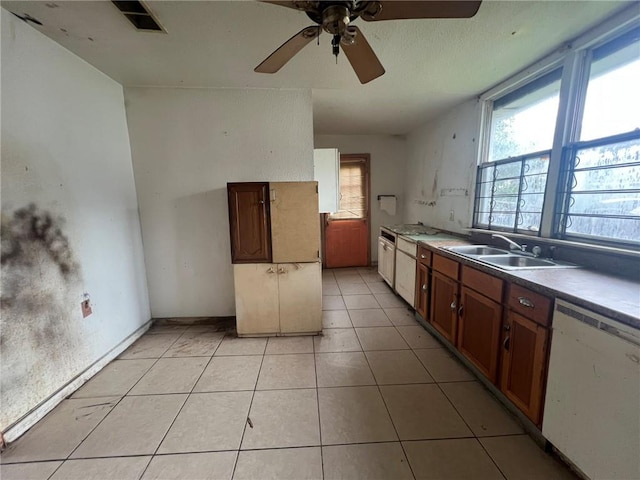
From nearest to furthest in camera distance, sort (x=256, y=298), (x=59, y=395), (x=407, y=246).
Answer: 1. (x=59, y=395)
2. (x=256, y=298)
3. (x=407, y=246)

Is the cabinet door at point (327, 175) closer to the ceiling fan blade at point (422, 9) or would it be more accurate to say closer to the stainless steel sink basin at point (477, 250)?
the stainless steel sink basin at point (477, 250)

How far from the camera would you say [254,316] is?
2.55 m

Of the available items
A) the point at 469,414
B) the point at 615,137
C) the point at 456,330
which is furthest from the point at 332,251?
the point at 615,137

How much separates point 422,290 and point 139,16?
3.01m

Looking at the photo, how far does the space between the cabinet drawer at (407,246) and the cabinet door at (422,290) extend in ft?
0.67

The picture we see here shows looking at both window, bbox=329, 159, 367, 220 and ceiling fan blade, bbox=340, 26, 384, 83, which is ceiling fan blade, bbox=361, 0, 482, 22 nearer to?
ceiling fan blade, bbox=340, 26, 384, 83

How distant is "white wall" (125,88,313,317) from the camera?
255cm

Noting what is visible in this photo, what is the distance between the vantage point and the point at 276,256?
247 cm

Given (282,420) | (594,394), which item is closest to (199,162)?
(282,420)

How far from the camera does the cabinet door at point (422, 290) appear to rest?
2568 millimetres

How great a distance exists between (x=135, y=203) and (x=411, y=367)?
9.66 ft

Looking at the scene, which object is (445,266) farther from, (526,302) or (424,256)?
(526,302)

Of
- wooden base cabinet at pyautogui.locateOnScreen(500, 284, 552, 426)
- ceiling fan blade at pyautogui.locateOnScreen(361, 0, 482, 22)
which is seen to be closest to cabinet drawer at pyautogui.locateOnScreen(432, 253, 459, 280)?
wooden base cabinet at pyautogui.locateOnScreen(500, 284, 552, 426)

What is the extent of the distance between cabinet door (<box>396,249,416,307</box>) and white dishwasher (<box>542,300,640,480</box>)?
159cm
